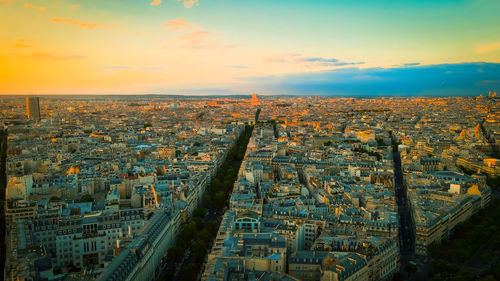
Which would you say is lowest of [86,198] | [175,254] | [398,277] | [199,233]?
[398,277]

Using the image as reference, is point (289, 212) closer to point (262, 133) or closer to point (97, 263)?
point (97, 263)

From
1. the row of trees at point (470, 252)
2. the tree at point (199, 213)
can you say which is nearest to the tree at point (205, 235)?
the tree at point (199, 213)

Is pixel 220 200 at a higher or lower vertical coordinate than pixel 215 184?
lower

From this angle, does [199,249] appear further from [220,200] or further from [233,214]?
[220,200]

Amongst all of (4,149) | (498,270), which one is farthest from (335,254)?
(4,149)

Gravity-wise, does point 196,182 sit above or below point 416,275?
above

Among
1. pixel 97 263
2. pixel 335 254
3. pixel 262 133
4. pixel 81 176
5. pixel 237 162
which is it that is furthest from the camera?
pixel 262 133

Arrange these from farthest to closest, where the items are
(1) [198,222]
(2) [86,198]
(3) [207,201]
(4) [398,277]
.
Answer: (3) [207,201] < (2) [86,198] < (1) [198,222] < (4) [398,277]

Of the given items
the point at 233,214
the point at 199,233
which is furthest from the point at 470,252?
the point at 199,233

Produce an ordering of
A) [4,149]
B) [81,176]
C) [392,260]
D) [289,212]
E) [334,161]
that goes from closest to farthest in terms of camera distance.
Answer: [392,260]
[289,212]
[81,176]
[334,161]
[4,149]

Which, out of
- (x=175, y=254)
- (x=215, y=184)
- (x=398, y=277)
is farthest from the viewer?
(x=215, y=184)
